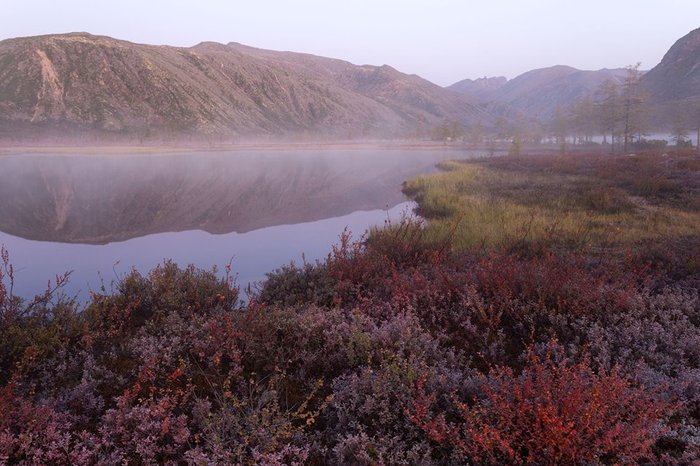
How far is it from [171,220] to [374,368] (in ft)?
48.0

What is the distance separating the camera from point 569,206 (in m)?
16.5

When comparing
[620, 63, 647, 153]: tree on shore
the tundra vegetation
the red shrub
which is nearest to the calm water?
the tundra vegetation

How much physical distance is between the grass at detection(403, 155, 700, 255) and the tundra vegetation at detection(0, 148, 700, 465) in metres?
1.87

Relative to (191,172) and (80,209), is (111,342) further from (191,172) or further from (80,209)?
(191,172)

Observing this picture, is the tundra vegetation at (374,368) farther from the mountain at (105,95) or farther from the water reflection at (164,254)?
the mountain at (105,95)

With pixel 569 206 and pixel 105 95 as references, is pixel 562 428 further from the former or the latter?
pixel 105 95

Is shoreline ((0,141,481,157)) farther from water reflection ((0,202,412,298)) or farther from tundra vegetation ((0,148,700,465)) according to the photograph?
tundra vegetation ((0,148,700,465))

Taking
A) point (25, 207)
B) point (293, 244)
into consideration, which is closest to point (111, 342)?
point (293, 244)

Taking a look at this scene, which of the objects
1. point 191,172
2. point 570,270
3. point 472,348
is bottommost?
point 472,348

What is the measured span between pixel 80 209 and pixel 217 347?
57.7ft

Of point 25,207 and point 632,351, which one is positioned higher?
point 25,207

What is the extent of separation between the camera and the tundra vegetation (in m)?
3.36

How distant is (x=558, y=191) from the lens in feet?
68.1

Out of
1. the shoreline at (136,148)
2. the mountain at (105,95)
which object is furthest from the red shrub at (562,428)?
the mountain at (105,95)
